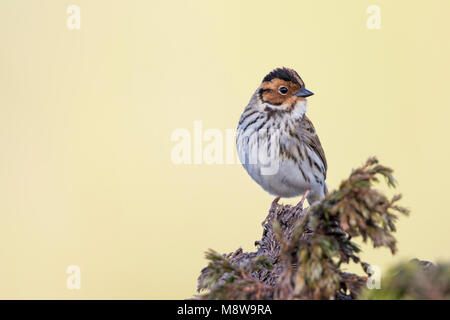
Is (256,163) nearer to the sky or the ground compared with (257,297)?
nearer to the sky

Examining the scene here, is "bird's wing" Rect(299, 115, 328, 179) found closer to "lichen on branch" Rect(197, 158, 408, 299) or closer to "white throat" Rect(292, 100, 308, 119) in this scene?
"white throat" Rect(292, 100, 308, 119)

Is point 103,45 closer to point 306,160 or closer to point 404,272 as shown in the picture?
point 306,160

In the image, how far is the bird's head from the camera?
478 cm

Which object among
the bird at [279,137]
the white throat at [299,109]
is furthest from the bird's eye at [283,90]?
the white throat at [299,109]

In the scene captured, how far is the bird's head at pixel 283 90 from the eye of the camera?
478cm

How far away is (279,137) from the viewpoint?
191 inches

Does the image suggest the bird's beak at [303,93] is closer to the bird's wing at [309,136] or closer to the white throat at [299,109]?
the white throat at [299,109]

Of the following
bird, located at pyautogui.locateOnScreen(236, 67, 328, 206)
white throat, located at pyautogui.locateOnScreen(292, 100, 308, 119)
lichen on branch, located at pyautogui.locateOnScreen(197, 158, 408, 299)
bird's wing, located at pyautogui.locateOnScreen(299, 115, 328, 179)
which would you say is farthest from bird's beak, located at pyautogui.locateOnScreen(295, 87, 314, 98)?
lichen on branch, located at pyautogui.locateOnScreen(197, 158, 408, 299)

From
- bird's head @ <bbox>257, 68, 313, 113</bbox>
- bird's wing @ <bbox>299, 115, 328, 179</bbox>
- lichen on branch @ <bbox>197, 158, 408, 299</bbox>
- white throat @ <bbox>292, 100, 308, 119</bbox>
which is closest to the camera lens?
lichen on branch @ <bbox>197, 158, 408, 299</bbox>

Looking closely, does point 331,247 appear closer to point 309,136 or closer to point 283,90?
point 283,90
